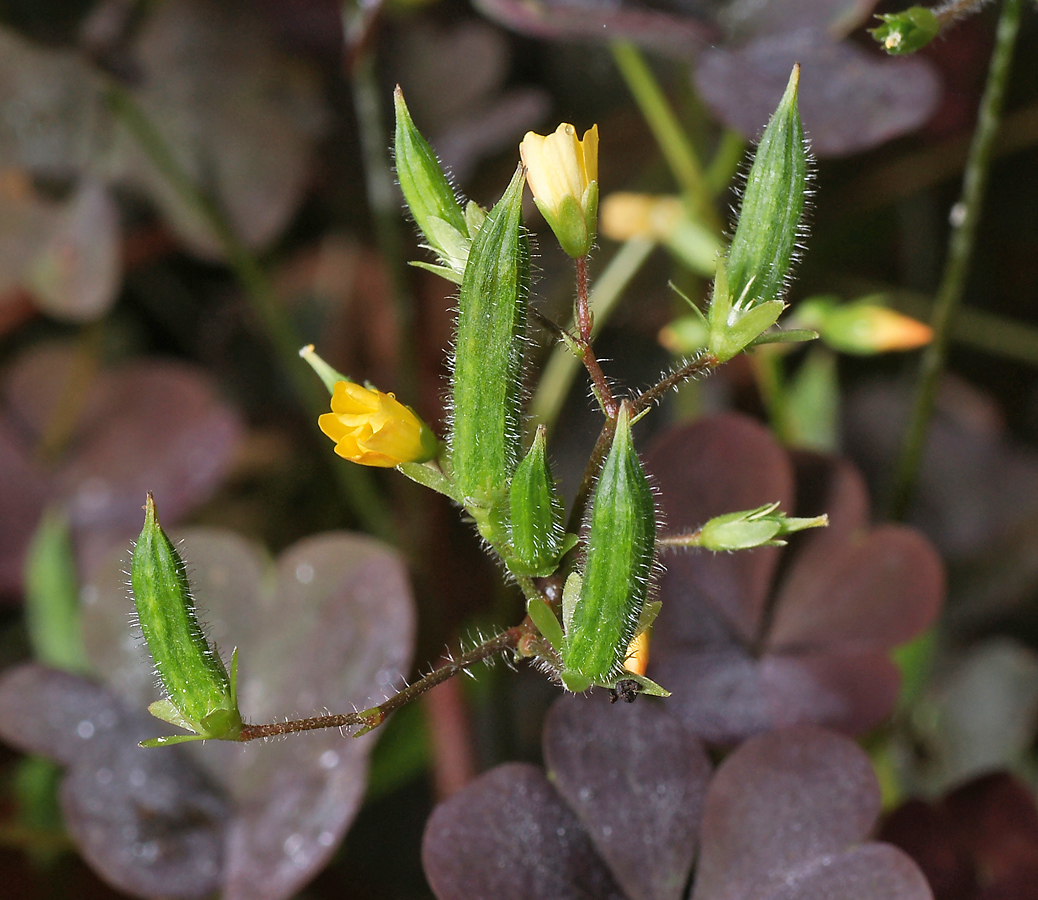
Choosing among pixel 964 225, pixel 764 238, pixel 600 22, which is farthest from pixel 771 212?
pixel 600 22

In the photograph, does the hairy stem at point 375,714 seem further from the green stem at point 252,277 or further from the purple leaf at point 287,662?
the green stem at point 252,277

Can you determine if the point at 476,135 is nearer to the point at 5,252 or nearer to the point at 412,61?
the point at 412,61

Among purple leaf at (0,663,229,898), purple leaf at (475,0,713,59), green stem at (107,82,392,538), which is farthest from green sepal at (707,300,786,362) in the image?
green stem at (107,82,392,538)

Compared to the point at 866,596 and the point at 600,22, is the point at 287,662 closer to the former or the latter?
the point at 866,596

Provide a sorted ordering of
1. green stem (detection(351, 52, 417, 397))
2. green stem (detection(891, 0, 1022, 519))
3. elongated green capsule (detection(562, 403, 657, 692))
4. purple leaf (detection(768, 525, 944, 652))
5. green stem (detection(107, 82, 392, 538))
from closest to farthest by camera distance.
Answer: elongated green capsule (detection(562, 403, 657, 692)) → green stem (detection(891, 0, 1022, 519)) → purple leaf (detection(768, 525, 944, 652)) → green stem (detection(351, 52, 417, 397)) → green stem (detection(107, 82, 392, 538))

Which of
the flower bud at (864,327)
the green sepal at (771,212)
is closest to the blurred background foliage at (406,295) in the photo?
the flower bud at (864,327)

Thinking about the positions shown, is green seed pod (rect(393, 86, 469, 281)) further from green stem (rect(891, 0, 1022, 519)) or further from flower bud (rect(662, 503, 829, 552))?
green stem (rect(891, 0, 1022, 519))

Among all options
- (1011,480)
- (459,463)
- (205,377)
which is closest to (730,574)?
(459,463)
